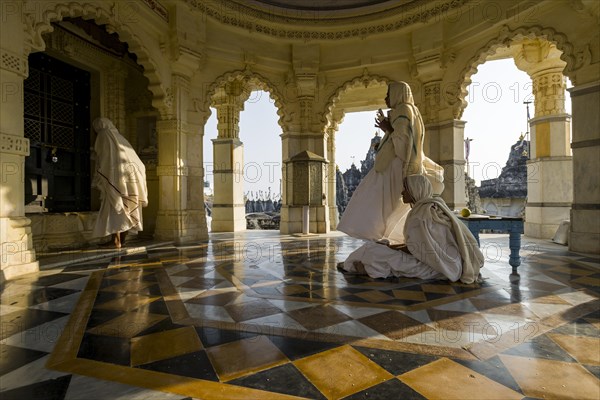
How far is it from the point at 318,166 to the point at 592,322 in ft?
24.4

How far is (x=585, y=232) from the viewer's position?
19.2 ft

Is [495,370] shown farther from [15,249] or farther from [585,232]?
[585,232]

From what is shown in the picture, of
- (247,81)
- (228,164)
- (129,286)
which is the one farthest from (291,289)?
(228,164)

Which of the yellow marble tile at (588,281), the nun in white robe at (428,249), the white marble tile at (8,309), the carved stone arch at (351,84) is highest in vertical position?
the carved stone arch at (351,84)

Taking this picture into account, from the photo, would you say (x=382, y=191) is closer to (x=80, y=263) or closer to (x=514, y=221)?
(x=514, y=221)

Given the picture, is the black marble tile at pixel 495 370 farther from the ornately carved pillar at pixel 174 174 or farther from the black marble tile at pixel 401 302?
the ornately carved pillar at pixel 174 174

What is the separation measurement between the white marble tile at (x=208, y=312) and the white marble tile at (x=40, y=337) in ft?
2.87

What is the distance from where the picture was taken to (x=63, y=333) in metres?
2.25

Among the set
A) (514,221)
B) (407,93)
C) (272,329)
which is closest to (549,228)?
(514,221)

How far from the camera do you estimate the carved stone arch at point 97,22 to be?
4293mm

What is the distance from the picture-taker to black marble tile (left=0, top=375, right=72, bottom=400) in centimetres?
150

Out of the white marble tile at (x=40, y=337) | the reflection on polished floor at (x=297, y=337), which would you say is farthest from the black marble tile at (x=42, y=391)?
the white marble tile at (x=40, y=337)

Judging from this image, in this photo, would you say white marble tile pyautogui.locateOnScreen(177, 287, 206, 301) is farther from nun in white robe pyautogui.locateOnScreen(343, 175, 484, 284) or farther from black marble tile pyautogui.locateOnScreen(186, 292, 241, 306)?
nun in white robe pyautogui.locateOnScreen(343, 175, 484, 284)

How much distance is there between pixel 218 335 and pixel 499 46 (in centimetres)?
844
